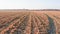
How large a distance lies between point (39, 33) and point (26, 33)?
1250 millimetres

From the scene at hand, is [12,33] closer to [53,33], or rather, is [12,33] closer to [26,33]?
[26,33]

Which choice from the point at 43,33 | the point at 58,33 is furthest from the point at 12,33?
the point at 58,33

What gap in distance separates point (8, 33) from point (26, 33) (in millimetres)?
1498

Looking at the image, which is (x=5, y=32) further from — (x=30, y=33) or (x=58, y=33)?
(x=58, y=33)

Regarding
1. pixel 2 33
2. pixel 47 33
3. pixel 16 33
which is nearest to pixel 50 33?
pixel 47 33

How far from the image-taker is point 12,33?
16531 millimetres

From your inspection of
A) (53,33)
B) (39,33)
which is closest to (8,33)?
(39,33)

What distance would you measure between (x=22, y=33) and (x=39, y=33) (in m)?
1.50

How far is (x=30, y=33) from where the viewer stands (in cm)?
1656

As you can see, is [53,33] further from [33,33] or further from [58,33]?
[33,33]

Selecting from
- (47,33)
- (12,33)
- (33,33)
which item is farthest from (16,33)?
(47,33)

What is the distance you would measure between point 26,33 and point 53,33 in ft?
7.93

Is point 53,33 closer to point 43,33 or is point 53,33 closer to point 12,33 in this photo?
point 43,33

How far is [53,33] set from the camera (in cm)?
1719
